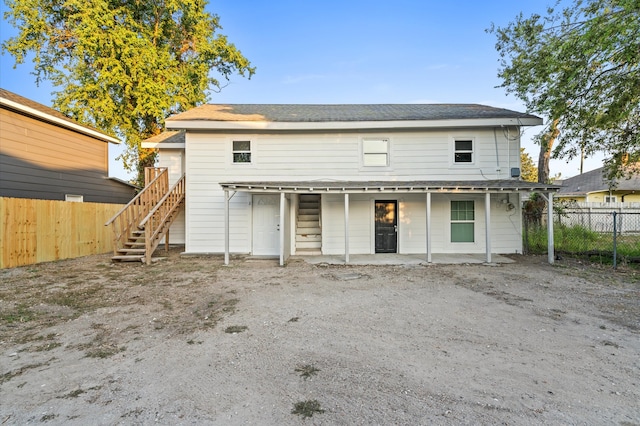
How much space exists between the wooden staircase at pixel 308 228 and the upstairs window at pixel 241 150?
8.88 ft

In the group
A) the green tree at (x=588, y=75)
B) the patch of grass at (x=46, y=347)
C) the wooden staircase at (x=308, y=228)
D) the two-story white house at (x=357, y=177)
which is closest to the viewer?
the patch of grass at (x=46, y=347)

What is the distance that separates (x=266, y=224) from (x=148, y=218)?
11.8 feet

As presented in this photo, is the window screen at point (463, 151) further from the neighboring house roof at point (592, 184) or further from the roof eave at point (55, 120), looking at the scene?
the neighboring house roof at point (592, 184)

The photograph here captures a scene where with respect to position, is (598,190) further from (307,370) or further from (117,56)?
(117,56)

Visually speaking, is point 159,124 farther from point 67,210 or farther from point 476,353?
point 476,353

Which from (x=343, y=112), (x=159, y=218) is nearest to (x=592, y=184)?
(x=343, y=112)

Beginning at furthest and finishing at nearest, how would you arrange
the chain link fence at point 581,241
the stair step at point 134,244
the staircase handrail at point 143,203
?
the staircase handrail at point 143,203 → the stair step at point 134,244 → the chain link fence at point 581,241

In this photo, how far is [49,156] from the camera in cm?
1084

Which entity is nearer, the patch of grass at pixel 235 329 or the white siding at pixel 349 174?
the patch of grass at pixel 235 329

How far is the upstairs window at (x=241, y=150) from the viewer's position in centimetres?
1038

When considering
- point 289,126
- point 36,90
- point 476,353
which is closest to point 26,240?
point 289,126

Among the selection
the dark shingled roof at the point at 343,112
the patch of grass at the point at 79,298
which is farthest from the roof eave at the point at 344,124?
the patch of grass at the point at 79,298

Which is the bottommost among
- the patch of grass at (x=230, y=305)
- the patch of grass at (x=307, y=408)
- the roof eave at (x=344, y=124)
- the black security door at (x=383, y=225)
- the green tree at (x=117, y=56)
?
the patch of grass at (x=307, y=408)

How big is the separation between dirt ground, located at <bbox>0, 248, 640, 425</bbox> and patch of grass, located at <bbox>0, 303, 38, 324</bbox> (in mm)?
35
